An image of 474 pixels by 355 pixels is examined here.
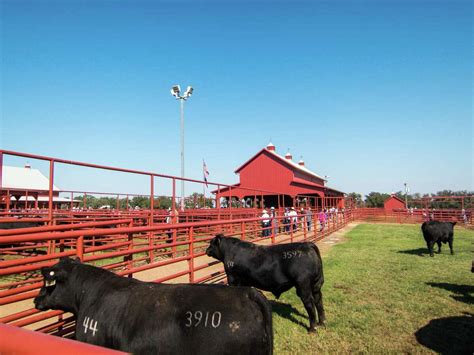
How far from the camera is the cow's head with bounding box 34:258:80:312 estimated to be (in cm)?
302

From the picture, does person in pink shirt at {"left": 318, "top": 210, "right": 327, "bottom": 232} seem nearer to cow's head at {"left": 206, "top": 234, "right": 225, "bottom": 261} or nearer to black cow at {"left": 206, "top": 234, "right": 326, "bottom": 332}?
cow's head at {"left": 206, "top": 234, "right": 225, "bottom": 261}

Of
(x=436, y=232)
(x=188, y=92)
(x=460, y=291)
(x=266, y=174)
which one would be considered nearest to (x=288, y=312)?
(x=460, y=291)

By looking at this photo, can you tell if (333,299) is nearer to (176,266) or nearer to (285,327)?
(285,327)

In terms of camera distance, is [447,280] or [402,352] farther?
[447,280]

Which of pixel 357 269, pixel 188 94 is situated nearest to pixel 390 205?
pixel 188 94

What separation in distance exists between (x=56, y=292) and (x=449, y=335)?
16.8 ft

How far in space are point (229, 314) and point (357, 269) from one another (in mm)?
7108

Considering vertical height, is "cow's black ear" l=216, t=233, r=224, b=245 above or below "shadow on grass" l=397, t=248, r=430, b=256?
above

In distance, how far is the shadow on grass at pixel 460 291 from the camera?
19.2ft

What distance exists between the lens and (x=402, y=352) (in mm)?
3889

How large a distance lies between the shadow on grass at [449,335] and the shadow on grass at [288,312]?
1.69m

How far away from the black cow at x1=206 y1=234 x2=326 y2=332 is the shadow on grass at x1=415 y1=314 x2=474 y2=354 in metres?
1.44

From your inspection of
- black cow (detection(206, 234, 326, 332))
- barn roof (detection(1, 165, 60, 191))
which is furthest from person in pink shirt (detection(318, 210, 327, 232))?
barn roof (detection(1, 165, 60, 191))

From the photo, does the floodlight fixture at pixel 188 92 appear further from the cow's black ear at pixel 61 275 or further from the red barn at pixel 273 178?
the cow's black ear at pixel 61 275
